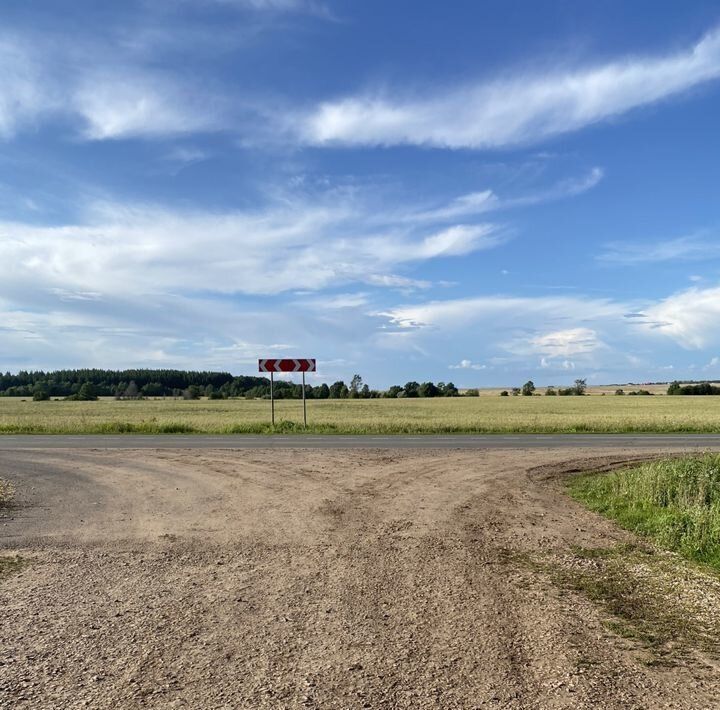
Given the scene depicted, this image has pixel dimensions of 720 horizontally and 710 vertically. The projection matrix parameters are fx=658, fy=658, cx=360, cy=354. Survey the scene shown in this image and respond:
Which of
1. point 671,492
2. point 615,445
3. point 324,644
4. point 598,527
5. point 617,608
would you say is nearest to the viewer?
point 324,644

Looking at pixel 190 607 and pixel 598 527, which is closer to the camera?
pixel 190 607

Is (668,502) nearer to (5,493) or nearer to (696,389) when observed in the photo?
(5,493)

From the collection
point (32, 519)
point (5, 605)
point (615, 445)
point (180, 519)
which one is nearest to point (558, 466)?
point (615, 445)

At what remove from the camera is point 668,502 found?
10203 millimetres

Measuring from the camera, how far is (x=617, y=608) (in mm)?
5523

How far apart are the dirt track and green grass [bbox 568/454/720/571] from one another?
62cm

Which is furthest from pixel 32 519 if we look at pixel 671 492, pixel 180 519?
pixel 671 492

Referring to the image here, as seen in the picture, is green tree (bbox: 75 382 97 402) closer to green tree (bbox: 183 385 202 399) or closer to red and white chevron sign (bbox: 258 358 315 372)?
green tree (bbox: 183 385 202 399)

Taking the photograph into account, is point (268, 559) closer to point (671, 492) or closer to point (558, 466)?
point (671, 492)

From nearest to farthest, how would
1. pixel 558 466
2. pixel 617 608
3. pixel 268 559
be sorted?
1. pixel 617 608
2. pixel 268 559
3. pixel 558 466

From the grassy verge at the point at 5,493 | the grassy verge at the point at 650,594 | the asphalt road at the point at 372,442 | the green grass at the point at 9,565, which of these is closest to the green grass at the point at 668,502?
the grassy verge at the point at 650,594

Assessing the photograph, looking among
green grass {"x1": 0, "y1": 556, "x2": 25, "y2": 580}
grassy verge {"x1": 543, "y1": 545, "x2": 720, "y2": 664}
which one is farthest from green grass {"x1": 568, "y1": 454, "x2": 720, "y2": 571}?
green grass {"x1": 0, "y1": 556, "x2": 25, "y2": 580}

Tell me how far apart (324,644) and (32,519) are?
21.4 feet

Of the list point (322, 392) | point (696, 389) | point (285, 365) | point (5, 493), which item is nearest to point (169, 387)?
point (322, 392)
